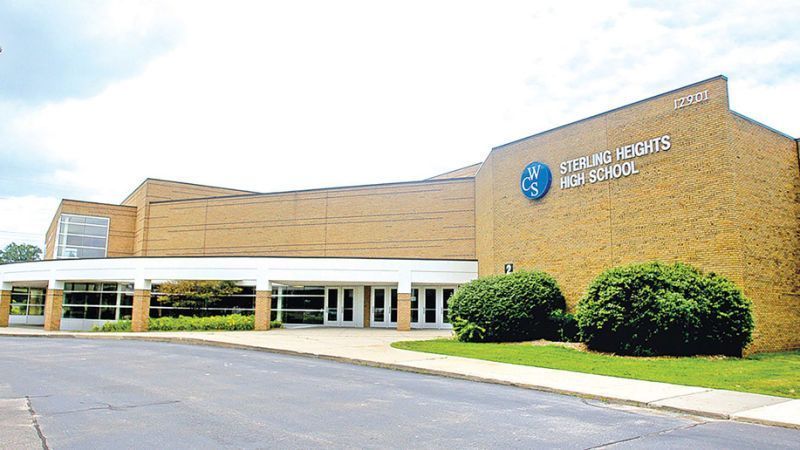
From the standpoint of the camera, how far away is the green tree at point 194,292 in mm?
34188

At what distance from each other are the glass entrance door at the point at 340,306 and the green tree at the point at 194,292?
17.6 ft

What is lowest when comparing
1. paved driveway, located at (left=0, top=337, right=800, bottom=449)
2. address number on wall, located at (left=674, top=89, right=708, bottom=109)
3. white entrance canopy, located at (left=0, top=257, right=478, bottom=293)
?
paved driveway, located at (left=0, top=337, right=800, bottom=449)

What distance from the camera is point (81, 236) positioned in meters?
Answer: 47.8

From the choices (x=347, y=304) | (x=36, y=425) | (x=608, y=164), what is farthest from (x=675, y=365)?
(x=347, y=304)

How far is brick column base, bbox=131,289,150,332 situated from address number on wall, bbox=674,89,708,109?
84.5 feet

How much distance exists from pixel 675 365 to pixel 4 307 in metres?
37.0

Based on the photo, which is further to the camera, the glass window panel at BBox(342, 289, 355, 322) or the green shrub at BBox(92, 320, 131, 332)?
the glass window panel at BBox(342, 289, 355, 322)

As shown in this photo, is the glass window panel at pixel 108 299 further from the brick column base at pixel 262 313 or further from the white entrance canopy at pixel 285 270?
the brick column base at pixel 262 313

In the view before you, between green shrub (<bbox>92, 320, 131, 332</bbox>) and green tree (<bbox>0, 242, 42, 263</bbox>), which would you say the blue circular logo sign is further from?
green tree (<bbox>0, 242, 42, 263</bbox>)

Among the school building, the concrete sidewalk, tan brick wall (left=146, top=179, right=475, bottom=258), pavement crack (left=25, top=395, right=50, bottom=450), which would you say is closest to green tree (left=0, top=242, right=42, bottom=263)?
the school building

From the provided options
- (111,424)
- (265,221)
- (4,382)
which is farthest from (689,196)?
(265,221)

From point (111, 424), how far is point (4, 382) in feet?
18.4

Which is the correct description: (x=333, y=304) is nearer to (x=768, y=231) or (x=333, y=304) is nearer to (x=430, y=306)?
(x=430, y=306)

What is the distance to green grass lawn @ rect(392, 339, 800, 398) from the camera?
11.6m
